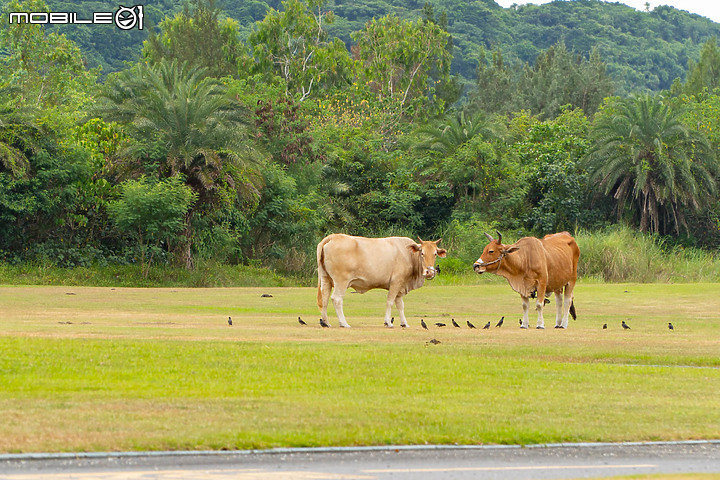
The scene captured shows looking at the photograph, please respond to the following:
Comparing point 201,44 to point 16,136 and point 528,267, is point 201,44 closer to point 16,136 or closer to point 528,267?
point 16,136

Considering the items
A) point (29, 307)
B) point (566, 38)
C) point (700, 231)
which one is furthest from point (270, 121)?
point (566, 38)

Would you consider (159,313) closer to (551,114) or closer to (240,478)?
(240,478)

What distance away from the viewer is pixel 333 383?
1425 centimetres

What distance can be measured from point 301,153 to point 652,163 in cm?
2048

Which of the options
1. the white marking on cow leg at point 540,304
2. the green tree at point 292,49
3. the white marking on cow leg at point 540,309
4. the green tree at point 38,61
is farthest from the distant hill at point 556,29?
the white marking on cow leg at point 540,309

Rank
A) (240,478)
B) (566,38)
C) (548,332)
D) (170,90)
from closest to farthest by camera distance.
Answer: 1. (240,478)
2. (548,332)
3. (170,90)
4. (566,38)

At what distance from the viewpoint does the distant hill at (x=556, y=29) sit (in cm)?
14788

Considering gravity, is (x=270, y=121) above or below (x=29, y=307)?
above

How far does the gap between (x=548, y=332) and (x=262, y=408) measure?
12.2 meters

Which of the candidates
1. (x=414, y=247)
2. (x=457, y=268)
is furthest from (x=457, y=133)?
(x=414, y=247)

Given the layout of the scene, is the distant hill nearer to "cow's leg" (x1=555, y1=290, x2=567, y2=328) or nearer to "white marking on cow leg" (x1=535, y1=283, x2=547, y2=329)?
"cow's leg" (x1=555, y1=290, x2=567, y2=328)

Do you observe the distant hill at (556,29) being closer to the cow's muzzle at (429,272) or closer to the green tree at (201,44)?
the green tree at (201,44)

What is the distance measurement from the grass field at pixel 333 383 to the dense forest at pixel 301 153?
2236 centimetres

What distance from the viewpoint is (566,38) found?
171m
